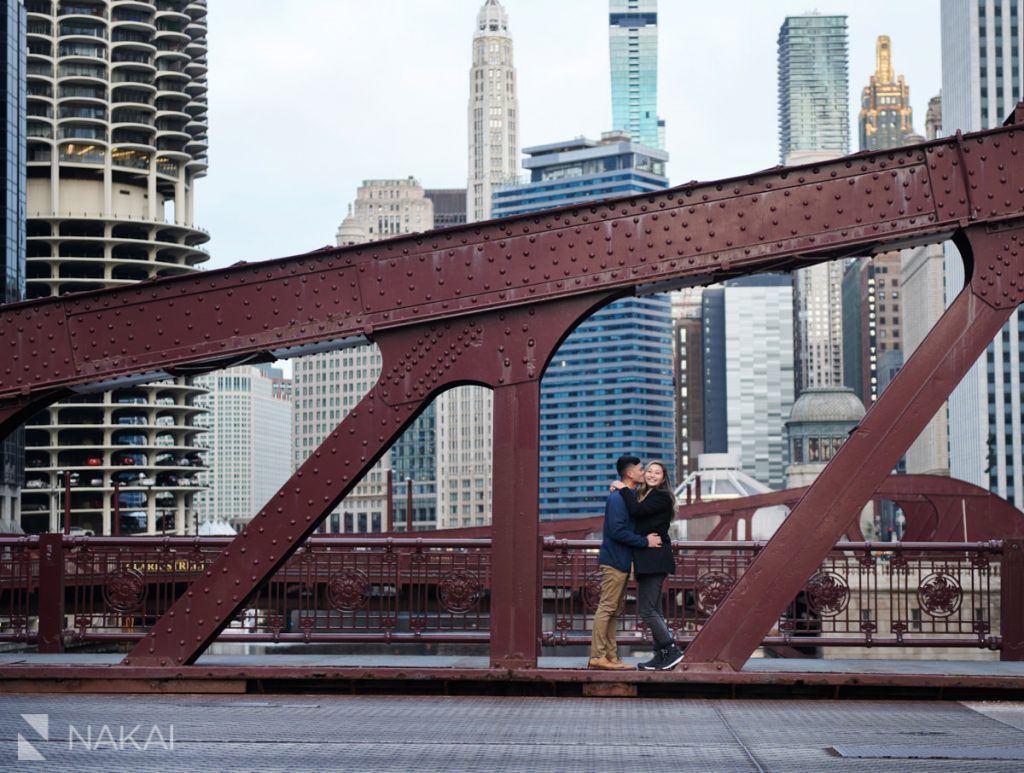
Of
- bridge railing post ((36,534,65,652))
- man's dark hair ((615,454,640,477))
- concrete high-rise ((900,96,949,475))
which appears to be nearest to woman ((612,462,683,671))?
man's dark hair ((615,454,640,477))

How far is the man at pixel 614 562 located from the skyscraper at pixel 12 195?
79889 mm

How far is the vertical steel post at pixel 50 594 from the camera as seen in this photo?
46.7ft

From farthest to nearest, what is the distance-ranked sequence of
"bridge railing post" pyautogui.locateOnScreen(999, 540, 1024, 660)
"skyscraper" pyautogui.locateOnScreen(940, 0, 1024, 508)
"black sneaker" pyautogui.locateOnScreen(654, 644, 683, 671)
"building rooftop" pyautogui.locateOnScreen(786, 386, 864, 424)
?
"building rooftop" pyautogui.locateOnScreen(786, 386, 864, 424)
"skyscraper" pyautogui.locateOnScreen(940, 0, 1024, 508)
"bridge railing post" pyautogui.locateOnScreen(999, 540, 1024, 660)
"black sneaker" pyautogui.locateOnScreen(654, 644, 683, 671)

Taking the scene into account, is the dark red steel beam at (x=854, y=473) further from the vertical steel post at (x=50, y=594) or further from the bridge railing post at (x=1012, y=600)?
the vertical steel post at (x=50, y=594)

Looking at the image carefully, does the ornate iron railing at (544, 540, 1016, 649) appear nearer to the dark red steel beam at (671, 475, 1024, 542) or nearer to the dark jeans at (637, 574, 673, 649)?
the dark jeans at (637, 574, 673, 649)

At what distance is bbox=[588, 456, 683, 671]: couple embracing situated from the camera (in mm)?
12141

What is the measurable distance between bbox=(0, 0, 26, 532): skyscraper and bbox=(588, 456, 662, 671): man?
79.9 m

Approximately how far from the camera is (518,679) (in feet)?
38.1

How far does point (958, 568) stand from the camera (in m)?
15.2

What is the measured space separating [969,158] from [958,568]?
196 inches

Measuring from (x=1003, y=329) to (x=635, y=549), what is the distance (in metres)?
134

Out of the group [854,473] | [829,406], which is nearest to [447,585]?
[854,473]

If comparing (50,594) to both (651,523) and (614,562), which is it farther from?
(651,523)

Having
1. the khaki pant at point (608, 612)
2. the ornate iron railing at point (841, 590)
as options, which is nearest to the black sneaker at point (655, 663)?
the khaki pant at point (608, 612)
